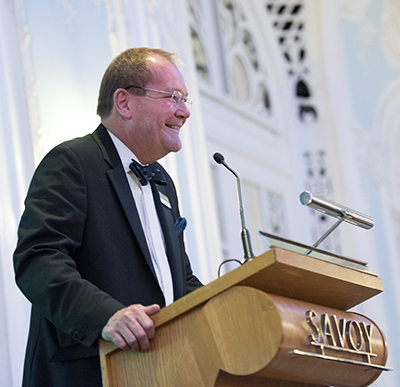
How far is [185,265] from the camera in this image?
2.25m

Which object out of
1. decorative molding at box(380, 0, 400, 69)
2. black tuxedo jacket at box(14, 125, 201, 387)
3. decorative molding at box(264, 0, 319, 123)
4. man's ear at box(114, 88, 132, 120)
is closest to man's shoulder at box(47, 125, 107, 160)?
black tuxedo jacket at box(14, 125, 201, 387)

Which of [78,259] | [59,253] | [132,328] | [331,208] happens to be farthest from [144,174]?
[132,328]

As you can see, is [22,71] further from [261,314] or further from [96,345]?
[261,314]

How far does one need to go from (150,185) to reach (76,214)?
0.40 metres

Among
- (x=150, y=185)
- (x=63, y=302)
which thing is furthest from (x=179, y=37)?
(x=63, y=302)

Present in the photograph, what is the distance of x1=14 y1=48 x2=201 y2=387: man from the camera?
5.39 feet

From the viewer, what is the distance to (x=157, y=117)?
2.26m

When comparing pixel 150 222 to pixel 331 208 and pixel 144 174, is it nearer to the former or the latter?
pixel 144 174

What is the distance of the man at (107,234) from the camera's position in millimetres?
1642

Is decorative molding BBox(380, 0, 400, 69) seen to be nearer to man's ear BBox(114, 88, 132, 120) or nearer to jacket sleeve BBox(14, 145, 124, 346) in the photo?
man's ear BBox(114, 88, 132, 120)

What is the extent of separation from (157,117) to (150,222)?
0.38 meters

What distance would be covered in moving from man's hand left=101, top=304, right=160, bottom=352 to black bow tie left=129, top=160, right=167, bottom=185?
0.61 m

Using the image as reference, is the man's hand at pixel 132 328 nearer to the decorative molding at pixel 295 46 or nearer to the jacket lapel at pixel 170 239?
the jacket lapel at pixel 170 239

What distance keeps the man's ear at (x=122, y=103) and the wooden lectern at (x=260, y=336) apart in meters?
0.88
